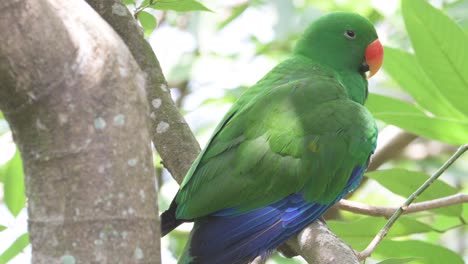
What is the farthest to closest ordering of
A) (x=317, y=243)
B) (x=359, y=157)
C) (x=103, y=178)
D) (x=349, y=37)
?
(x=349, y=37)
(x=359, y=157)
(x=317, y=243)
(x=103, y=178)

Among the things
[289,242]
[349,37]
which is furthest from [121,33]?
[349,37]

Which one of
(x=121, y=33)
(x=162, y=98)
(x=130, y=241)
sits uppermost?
(x=130, y=241)

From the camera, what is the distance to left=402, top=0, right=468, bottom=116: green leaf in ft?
6.49

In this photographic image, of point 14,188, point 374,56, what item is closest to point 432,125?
point 374,56

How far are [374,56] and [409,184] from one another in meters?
0.68

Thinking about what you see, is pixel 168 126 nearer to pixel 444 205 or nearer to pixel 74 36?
pixel 444 205

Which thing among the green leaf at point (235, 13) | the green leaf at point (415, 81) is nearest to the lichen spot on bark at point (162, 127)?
the green leaf at point (415, 81)

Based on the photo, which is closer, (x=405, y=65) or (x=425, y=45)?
(x=425, y=45)

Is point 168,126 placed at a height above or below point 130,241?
below

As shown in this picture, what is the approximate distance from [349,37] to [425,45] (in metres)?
0.62

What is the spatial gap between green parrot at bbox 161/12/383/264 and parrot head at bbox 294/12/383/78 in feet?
0.94

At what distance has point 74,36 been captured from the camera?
1093 millimetres

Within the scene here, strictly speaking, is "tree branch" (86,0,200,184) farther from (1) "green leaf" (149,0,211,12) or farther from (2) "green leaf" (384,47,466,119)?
(2) "green leaf" (384,47,466,119)

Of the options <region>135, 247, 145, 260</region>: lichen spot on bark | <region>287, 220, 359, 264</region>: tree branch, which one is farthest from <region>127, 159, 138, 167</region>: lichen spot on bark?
<region>287, 220, 359, 264</region>: tree branch
